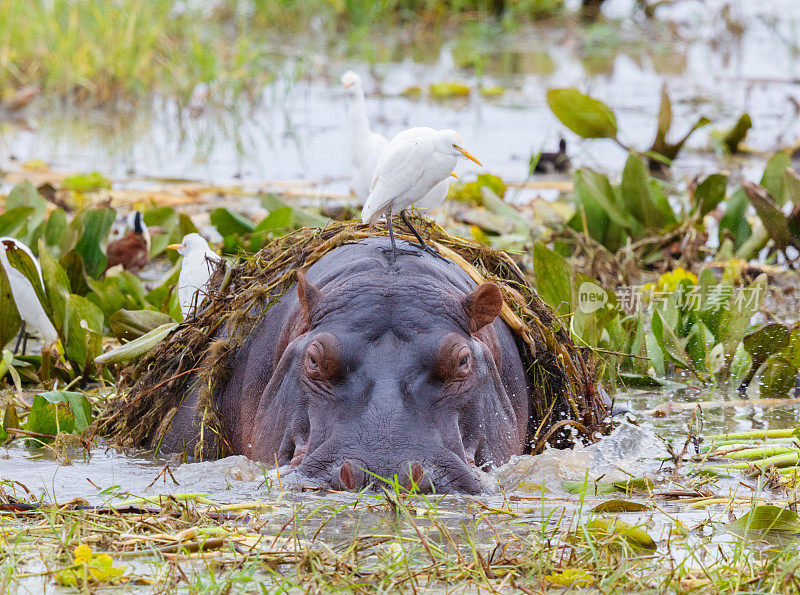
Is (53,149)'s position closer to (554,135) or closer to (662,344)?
(554,135)

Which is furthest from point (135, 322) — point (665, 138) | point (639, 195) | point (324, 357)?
point (665, 138)

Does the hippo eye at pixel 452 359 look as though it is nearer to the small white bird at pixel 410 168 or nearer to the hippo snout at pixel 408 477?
the hippo snout at pixel 408 477

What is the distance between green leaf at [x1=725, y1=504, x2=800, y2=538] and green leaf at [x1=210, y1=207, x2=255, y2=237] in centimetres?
476

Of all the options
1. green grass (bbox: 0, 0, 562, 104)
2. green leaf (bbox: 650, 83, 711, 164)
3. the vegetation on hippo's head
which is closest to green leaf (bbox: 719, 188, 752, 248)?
green leaf (bbox: 650, 83, 711, 164)

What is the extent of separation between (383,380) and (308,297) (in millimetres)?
528

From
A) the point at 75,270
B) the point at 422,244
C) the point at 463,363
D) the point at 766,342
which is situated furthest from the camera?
the point at 75,270

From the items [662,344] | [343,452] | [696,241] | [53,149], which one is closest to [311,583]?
[343,452]

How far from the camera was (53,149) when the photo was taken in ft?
42.3

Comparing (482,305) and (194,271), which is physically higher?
(482,305)

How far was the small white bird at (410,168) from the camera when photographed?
4723mm

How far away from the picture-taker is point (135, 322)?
582cm

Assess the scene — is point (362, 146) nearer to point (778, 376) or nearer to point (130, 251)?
point (130, 251)

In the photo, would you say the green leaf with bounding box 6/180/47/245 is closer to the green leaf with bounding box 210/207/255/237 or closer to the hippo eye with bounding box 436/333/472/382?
the green leaf with bounding box 210/207/255/237

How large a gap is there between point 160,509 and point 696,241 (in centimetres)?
557
